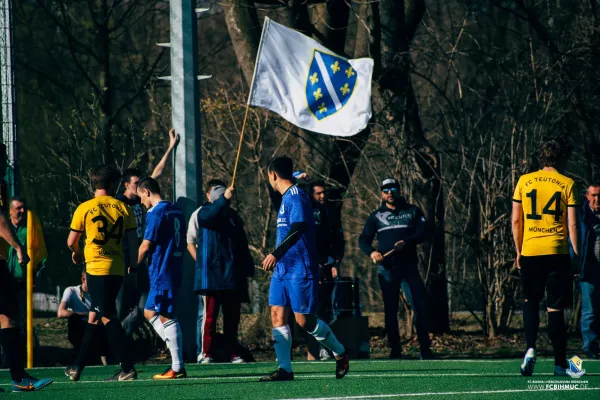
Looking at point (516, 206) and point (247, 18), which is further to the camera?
point (247, 18)

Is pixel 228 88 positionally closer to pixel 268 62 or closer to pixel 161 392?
pixel 268 62

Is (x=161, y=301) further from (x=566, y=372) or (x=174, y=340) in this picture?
(x=566, y=372)

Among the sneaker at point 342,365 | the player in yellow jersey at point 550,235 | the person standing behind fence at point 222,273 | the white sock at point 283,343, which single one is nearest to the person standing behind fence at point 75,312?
the person standing behind fence at point 222,273

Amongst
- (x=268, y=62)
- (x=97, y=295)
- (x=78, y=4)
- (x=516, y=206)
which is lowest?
(x=97, y=295)

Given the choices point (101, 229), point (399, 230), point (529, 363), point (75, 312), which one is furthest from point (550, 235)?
point (75, 312)

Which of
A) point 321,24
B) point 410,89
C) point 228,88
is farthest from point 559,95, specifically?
point 228,88

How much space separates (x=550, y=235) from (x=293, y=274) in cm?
222

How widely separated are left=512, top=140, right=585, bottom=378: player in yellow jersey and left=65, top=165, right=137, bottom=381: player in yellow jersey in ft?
11.6

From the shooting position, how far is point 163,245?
1111cm

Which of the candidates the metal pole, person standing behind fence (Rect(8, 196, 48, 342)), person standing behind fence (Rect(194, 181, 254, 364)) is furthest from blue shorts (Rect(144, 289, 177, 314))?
the metal pole

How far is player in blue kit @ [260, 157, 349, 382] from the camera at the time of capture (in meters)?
10.0

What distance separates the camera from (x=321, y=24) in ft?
63.3

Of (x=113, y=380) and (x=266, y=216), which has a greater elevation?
(x=266, y=216)

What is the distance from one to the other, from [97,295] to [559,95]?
9.23 m
